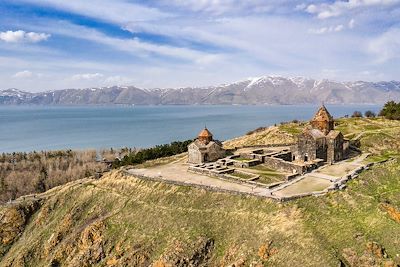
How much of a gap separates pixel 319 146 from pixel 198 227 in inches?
825

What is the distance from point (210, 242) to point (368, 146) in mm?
34280

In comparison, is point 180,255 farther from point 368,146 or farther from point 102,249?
point 368,146

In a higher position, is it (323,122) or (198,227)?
(323,122)

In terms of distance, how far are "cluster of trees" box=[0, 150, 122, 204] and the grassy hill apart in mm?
34888

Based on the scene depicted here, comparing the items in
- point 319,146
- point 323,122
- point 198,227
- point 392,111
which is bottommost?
point 198,227

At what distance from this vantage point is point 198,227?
35.6m

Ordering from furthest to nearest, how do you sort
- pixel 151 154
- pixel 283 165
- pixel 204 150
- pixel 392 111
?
1. pixel 392 111
2. pixel 151 154
3. pixel 204 150
4. pixel 283 165

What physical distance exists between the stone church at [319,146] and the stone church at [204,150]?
10729 millimetres

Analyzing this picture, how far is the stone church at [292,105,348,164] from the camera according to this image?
47781 millimetres

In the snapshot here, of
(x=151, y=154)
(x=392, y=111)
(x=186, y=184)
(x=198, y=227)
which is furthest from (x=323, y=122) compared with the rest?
(x=392, y=111)

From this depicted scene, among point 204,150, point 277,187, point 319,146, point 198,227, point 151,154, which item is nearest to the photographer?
point 198,227

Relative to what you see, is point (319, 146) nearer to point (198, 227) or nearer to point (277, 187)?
point (277, 187)

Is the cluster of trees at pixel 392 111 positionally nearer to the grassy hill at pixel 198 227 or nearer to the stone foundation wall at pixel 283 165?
the grassy hill at pixel 198 227

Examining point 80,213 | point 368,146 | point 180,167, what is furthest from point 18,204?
point 368,146
